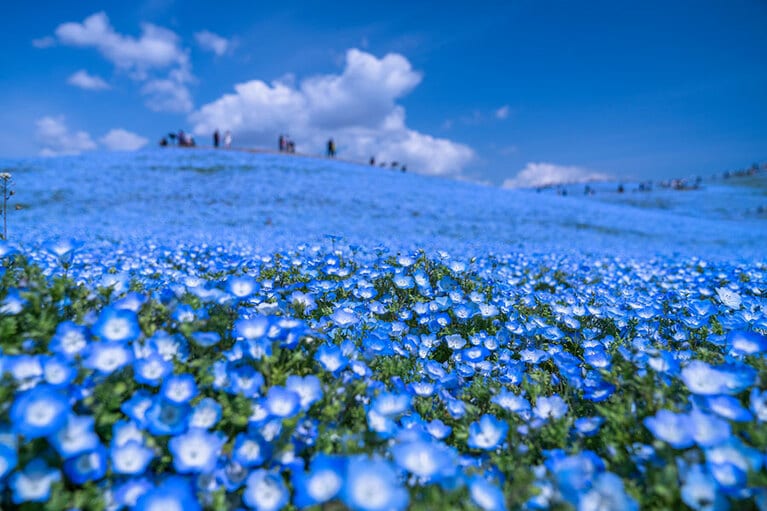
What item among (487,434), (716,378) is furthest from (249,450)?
(716,378)

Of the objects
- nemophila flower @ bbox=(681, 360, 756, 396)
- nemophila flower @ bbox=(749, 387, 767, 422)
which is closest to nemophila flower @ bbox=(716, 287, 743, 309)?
nemophila flower @ bbox=(681, 360, 756, 396)

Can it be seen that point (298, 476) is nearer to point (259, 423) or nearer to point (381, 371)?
point (259, 423)

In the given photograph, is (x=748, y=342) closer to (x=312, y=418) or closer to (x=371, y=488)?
(x=371, y=488)

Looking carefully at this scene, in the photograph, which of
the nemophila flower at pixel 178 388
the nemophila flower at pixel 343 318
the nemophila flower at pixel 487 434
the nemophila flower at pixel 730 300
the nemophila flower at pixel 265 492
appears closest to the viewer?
the nemophila flower at pixel 265 492

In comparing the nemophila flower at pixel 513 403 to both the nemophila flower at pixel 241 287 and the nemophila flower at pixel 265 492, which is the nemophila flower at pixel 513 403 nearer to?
the nemophila flower at pixel 265 492

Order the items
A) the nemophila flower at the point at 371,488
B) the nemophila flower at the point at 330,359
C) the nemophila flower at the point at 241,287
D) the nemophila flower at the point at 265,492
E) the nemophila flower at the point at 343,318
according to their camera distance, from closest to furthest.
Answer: the nemophila flower at the point at 371,488
the nemophila flower at the point at 265,492
the nemophila flower at the point at 330,359
the nemophila flower at the point at 241,287
the nemophila flower at the point at 343,318

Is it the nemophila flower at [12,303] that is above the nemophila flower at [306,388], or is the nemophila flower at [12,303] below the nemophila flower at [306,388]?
above

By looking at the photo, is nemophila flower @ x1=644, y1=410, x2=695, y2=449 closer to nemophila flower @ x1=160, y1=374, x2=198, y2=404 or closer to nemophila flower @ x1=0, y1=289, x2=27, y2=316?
nemophila flower @ x1=160, y1=374, x2=198, y2=404

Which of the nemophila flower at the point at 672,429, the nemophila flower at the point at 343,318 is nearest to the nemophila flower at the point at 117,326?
the nemophila flower at the point at 343,318

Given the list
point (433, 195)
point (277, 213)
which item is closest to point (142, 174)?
point (277, 213)
